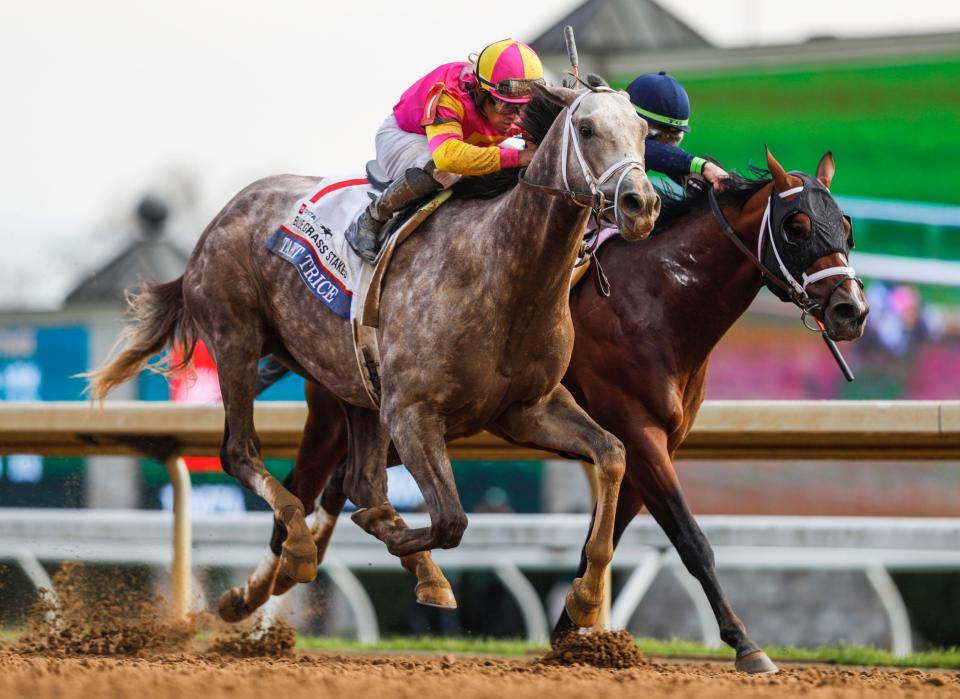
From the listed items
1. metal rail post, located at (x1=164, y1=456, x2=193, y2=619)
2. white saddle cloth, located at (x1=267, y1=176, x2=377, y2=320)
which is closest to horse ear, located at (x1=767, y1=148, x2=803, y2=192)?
white saddle cloth, located at (x1=267, y1=176, x2=377, y2=320)

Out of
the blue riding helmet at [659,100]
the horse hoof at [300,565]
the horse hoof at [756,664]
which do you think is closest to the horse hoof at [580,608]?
the horse hoof at [756,664]

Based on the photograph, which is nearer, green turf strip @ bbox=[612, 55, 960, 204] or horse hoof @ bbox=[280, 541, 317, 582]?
horse hoof @ bbox=[280, 541, 317, 582]

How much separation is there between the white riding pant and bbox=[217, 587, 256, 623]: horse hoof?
1.77 metres

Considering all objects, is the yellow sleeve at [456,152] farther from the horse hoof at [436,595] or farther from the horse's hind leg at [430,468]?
the horse hoof at [436,595]

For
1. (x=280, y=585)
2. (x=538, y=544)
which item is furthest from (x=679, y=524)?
(x=538, y=544)

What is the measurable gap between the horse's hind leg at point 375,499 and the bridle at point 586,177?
1196 millimetres

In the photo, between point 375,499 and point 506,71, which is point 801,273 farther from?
point 375,499

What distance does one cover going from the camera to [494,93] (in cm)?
498

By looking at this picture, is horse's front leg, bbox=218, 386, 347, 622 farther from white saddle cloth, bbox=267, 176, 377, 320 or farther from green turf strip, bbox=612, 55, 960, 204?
green turf strip, bbox=612, 55, 960, 204

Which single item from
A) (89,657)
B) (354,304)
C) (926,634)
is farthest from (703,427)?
(926,634)

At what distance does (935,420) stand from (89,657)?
10.1 feet

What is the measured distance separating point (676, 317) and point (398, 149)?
1.11 m

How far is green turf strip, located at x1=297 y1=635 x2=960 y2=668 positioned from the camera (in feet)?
20.5

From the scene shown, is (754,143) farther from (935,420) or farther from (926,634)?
(935,420)
